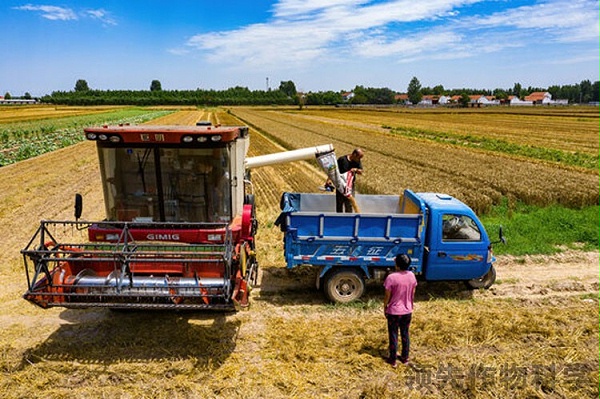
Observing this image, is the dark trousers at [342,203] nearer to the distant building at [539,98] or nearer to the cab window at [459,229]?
the cab window at [459,229]

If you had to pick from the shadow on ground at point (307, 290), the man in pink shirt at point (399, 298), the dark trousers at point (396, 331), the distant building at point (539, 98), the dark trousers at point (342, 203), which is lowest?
the shadow on ground at point (307, 290)

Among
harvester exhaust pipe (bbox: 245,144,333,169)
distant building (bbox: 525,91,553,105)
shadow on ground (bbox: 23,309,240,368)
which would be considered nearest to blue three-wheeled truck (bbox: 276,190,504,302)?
harvester exhaust pipe (bbox: 245,144,333,169)

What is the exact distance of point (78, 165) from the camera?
23.4 meters

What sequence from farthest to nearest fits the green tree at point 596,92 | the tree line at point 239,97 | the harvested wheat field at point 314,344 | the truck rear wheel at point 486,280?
1. the green tree at point 596,92
2. the tree line at point 239,97
3. the truck rear wheel at point 486,280
4. the harvested wheat field at point 314,344

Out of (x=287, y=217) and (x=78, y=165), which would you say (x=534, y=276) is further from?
(x=78, y=165)

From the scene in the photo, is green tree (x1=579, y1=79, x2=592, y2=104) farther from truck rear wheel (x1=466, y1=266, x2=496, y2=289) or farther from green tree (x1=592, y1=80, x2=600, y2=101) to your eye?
truck rear wheel (x1=466, y1=266, x2=496, y2=289)

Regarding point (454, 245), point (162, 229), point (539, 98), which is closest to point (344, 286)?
point (454, 245)

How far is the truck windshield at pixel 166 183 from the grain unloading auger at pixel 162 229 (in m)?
0.02

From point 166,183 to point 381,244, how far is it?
3.91m

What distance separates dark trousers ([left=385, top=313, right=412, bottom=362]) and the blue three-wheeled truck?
6.47 ft

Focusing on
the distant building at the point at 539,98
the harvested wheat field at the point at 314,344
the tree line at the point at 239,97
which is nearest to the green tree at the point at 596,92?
the tree line at the point at 239,97

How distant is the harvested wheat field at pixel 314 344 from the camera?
5.37 metres

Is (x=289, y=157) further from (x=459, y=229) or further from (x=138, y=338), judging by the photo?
(x=138, y=338)

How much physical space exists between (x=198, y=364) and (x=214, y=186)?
8.71 feet
